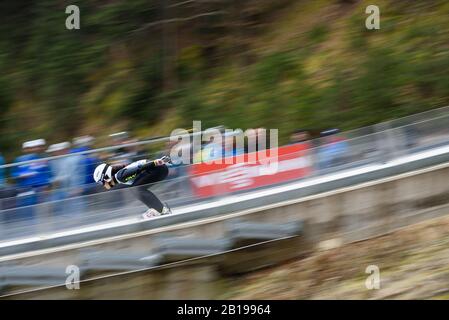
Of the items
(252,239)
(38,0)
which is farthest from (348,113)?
(38,0)

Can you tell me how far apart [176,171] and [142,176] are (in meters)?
0.59

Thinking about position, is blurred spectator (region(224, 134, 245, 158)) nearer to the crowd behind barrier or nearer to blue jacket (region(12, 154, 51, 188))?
the crowd behind barrier

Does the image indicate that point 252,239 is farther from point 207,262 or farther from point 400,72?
point 400,72

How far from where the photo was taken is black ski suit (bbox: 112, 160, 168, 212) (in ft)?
43.2

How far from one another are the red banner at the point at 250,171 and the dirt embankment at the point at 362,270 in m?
1.33

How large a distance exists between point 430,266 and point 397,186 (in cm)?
189

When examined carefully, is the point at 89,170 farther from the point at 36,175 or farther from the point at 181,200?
the point at 181,200

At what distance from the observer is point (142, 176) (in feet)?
43.2

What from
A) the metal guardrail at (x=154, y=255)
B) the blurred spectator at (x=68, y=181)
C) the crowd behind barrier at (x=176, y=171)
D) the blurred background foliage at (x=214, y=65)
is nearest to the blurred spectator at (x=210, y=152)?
the crowd behind barrier at (x=176, y=171)

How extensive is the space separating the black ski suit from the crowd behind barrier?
0.51 ft

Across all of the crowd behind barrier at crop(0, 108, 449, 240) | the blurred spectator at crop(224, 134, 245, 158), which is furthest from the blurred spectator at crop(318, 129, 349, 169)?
the blurred spectator at crop(224, 134, 245, 158)

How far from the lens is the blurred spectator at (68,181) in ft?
43.2

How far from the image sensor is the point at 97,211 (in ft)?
43.5

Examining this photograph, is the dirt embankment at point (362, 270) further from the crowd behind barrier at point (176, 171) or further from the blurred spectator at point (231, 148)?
the blurred spectator at point (231, 148)
